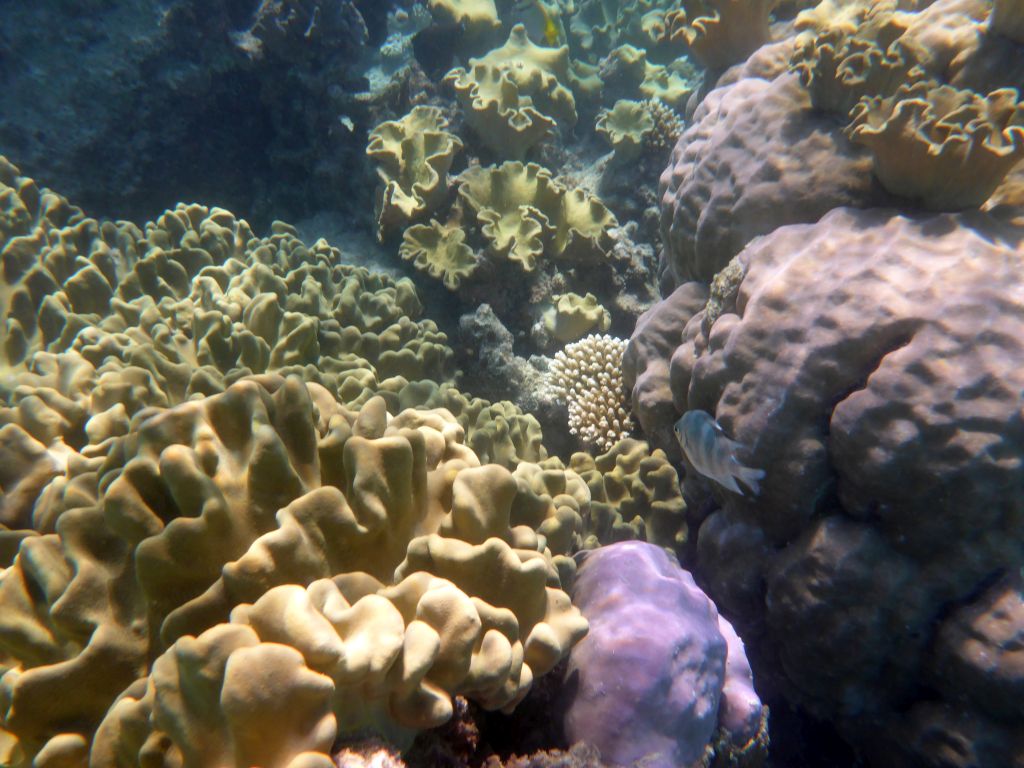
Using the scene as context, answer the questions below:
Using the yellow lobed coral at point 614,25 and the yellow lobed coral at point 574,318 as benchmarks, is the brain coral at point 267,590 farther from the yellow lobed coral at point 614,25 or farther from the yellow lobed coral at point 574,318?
the yellow lobed coral at point 614,25

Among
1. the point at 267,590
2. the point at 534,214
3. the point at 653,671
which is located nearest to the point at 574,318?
the point at 534,214

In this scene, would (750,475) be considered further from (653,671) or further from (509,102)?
(509,102)

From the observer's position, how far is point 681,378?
374cm

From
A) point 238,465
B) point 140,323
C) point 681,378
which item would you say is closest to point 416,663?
point 238,465

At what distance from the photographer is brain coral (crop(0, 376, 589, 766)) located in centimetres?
155

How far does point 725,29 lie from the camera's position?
521cm

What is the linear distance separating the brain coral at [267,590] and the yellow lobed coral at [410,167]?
12.6ft

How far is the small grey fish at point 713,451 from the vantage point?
2.79 m

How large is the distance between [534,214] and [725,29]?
2386 millimetres

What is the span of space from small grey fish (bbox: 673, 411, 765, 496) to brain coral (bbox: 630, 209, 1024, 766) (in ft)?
1.01

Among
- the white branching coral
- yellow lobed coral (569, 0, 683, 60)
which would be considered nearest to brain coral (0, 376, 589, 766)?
the white branching coral

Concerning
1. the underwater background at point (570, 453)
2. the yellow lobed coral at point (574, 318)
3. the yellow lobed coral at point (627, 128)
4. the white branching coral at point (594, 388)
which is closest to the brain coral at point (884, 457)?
the underwater background at point (570, 453)

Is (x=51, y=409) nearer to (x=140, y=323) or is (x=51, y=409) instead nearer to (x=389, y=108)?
(x=140, y=323)

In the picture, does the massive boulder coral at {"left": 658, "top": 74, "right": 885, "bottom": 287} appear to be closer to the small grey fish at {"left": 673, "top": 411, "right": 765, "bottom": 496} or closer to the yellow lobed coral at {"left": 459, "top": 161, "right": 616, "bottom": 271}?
the yellow lobed coral at {"left": 459, "top": 161, "right": 616, "bottom": 271}
